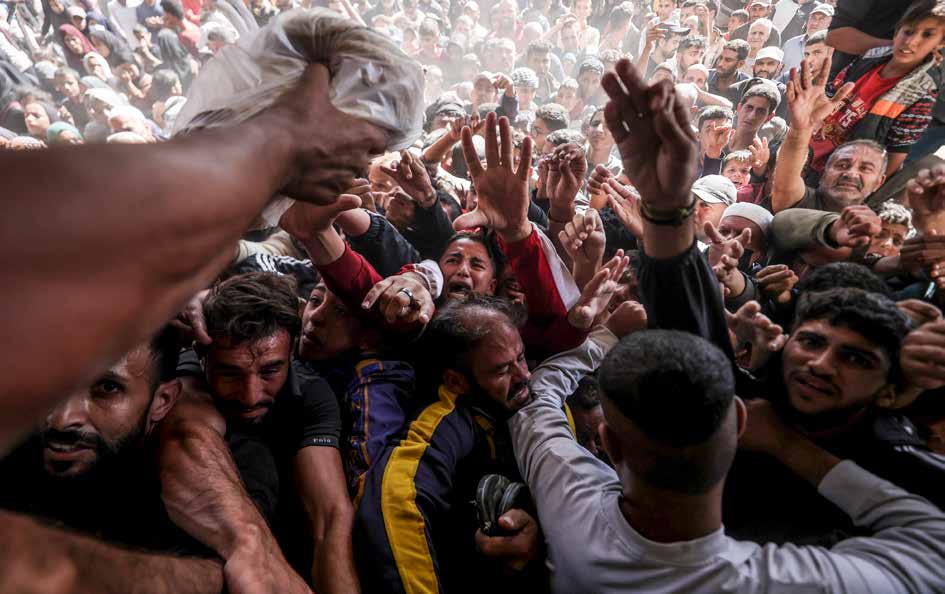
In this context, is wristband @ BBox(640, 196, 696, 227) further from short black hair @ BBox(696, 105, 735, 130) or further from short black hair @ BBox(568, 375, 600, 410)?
short black hair @ BBox(696, 105, 735, 130)

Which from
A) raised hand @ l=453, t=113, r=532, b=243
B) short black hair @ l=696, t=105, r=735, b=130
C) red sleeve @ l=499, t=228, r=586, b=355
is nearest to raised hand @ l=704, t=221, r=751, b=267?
red sleeve @ l=499, t=228, r=586, b=355

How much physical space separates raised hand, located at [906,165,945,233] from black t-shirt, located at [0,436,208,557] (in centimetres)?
298

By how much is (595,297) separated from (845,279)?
3.15 ft

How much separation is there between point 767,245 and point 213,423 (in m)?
2.91

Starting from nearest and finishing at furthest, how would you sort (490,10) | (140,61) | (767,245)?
(767,245) < (140,61) < (490,10)

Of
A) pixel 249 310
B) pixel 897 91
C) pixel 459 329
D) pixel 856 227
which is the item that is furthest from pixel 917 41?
pixel 249 310

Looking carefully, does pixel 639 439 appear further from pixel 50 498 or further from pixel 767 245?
pixel 767 245

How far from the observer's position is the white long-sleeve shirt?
99 cm

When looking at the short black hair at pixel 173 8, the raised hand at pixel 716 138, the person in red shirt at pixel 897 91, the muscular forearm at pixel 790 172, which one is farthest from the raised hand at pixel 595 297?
the short black hair at pixel 173 8

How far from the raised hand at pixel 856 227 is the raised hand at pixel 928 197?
0.15m

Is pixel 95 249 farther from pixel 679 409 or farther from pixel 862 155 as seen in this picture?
pixel 862 155

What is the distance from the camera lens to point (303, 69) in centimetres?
94

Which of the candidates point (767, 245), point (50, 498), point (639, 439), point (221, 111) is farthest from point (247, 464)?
point (767, 245)

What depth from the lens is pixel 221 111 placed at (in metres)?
0.92
